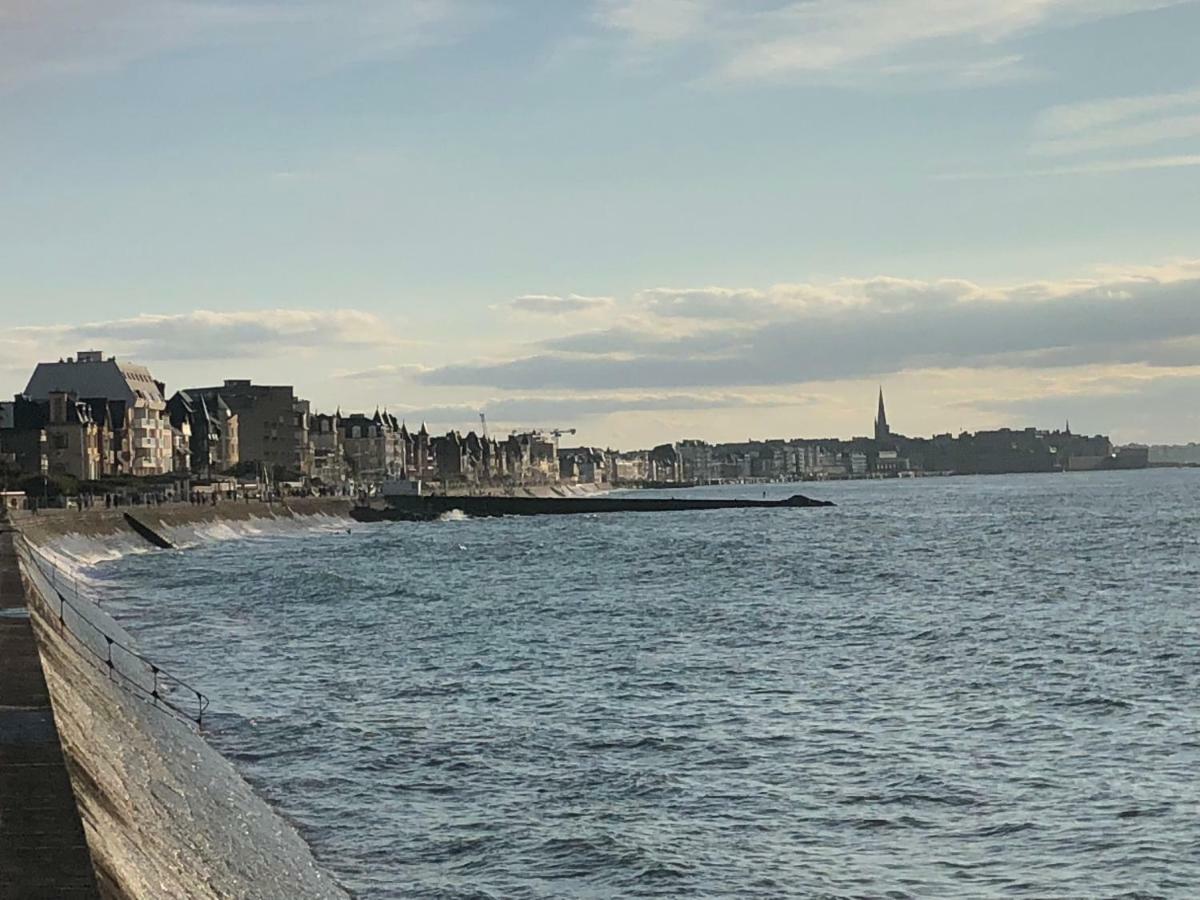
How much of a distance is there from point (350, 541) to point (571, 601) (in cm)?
6381

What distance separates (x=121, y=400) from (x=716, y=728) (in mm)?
144306

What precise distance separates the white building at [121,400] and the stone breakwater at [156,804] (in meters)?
133

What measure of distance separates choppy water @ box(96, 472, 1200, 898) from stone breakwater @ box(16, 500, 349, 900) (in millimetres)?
761

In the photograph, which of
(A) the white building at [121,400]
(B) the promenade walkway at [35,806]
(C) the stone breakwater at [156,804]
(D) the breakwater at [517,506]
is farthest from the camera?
(D) the breakwater at [517,506]

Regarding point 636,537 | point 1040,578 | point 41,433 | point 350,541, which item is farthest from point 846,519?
point 1040,578

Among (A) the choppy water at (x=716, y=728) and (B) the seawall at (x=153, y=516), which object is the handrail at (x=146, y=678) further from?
(B) the seawall at (x=153, y=516)

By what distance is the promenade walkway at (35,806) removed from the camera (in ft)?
38.0

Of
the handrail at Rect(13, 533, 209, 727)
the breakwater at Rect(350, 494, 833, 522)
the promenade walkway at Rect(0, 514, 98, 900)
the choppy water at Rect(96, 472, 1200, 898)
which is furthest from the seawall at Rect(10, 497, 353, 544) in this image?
the promenade walkway at Rect(0, 514, 98, 900)

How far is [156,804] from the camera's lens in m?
19.1

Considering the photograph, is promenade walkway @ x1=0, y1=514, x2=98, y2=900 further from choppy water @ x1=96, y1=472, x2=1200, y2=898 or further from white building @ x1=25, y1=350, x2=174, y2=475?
white building @ x1=25, y1=350, x2=174, y2=475

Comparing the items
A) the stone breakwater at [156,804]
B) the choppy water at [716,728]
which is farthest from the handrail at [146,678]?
the choppy water at [716,728]

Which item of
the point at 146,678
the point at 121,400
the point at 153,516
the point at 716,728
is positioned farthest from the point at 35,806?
the point at 121,400

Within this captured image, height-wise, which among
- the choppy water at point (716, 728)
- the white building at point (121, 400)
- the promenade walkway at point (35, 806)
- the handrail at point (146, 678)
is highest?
the white building at point (121, 400)

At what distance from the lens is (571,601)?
60.9 metres
